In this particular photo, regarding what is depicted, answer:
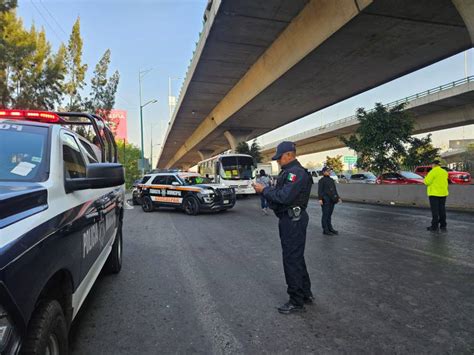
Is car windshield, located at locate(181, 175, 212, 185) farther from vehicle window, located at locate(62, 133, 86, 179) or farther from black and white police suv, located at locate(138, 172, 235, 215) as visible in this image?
vehicle window, located at locate(62, 133, 86, 179)

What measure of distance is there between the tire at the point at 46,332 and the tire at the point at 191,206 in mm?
11156

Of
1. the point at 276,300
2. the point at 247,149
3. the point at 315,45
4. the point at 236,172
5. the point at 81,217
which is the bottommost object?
the point at 276,300

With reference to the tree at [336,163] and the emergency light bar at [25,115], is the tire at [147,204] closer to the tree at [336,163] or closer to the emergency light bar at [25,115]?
the emergency light bar at [25,115]

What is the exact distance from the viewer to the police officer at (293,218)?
12.8 feet

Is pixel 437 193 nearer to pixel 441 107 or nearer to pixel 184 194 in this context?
pixel 184 194

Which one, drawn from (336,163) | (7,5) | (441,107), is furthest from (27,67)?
(336,163)

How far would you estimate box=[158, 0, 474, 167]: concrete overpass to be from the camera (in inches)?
470

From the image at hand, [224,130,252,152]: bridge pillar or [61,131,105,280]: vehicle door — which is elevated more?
[224,130,252,152]: bridge pillar

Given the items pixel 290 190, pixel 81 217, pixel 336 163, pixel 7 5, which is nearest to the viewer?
pixel 81 217

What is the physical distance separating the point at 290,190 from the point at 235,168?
66.3 ft

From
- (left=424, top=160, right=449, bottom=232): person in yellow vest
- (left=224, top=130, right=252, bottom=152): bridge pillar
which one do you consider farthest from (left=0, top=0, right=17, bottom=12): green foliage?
(left=224, top=130, right=252, bottom=152): bridge pillar

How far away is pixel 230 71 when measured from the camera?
20453 mm

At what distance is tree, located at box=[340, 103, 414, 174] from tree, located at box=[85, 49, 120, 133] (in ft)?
57.7

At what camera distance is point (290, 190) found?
387 cm
